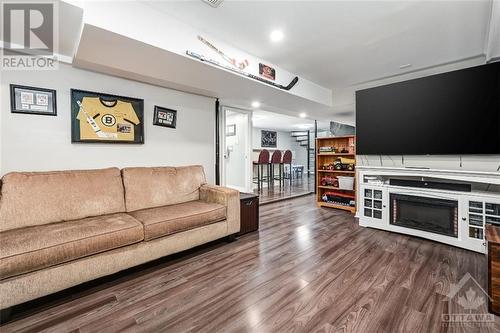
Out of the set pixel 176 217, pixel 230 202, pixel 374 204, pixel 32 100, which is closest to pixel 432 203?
pixel 374 204

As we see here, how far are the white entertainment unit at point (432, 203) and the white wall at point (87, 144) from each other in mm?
2660

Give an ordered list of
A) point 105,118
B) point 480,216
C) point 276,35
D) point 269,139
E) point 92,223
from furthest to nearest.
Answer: point 269,139 < point 105,118 < point 276,35 < point 480,216 < point 92,223

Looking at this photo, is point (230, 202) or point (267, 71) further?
point (267, 71)

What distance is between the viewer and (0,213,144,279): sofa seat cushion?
4.73 ft

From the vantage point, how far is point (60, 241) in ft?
5.24

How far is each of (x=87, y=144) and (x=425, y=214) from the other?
4.23 metres

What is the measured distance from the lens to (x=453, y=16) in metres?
2.16

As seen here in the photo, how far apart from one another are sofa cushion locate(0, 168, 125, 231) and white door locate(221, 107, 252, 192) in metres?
2.85

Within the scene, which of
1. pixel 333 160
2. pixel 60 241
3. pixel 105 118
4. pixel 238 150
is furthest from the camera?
pixel 238 150

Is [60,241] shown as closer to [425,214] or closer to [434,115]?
[425,214]

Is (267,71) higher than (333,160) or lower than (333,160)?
higher

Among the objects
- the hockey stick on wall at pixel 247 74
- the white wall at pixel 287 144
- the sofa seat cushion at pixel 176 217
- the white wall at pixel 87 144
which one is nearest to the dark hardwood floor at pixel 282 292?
the sofa seat cushion at pixel 176 217

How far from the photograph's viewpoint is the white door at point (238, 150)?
5289 millimetres

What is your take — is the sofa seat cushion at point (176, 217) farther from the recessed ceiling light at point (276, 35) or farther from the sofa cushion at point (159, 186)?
the recessed ceiling light at point (276, 35)
